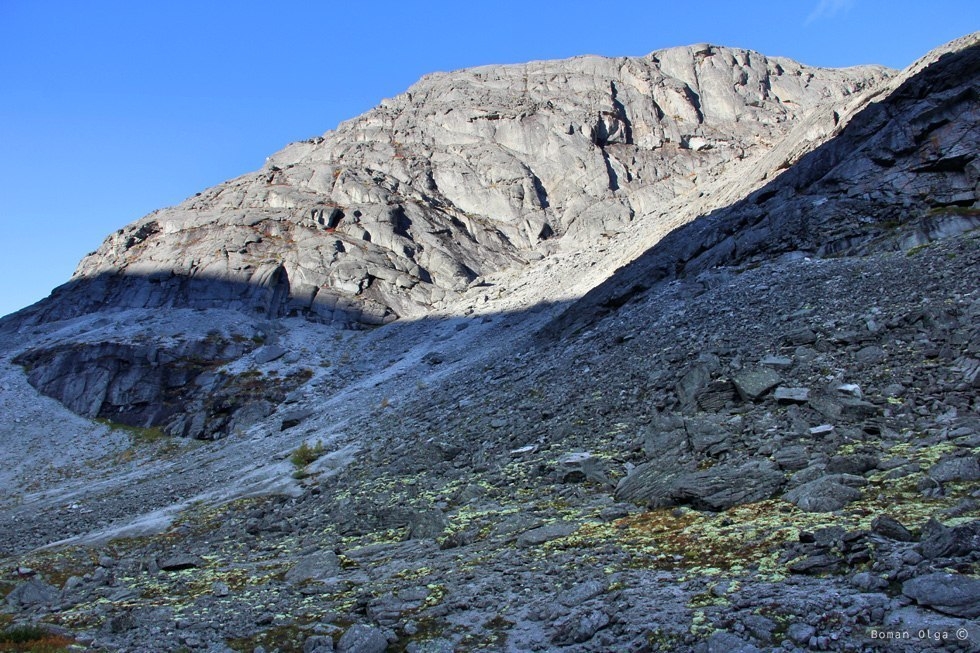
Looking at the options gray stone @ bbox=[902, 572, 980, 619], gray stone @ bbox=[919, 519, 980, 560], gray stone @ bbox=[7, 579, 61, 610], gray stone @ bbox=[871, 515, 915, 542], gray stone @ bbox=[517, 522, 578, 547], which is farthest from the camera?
gray stone @ bbox=[7, 579, 61, 610]

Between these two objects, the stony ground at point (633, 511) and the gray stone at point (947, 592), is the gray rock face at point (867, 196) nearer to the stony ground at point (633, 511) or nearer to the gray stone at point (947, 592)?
the stony ground at point (633, 511)

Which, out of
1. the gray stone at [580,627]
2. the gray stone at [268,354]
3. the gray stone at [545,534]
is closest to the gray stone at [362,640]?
the gray stone at [580,627]

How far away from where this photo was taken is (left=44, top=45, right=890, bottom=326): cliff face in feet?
232

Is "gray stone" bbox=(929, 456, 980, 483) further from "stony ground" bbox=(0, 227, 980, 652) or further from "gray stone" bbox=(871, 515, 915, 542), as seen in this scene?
"gray stone" bbox=(871, 515, 915, 542)

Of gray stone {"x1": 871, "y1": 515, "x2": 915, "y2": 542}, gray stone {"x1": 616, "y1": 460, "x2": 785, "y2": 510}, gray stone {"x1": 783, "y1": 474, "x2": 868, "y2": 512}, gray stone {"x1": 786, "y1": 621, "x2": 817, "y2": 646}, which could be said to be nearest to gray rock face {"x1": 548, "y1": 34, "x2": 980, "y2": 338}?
gray stone {"x1": 616, "y1": 460, "x2": 785, "y2": 510}

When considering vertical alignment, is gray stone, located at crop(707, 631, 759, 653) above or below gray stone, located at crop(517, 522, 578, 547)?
above

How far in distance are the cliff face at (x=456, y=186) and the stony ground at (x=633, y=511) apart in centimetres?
4064

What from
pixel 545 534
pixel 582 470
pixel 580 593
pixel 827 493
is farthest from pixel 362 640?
pixel 827 493

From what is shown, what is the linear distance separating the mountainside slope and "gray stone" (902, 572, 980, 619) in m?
0.04

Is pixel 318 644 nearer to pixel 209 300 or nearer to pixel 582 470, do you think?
pixel 582 470

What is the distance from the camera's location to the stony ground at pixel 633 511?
858 cm

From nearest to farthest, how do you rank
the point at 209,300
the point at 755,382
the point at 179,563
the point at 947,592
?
the point at 947,592
the point at 179,563
the point at 755,382
the point at 209,300

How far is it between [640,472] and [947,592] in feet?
26.4

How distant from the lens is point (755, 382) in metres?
17.6
